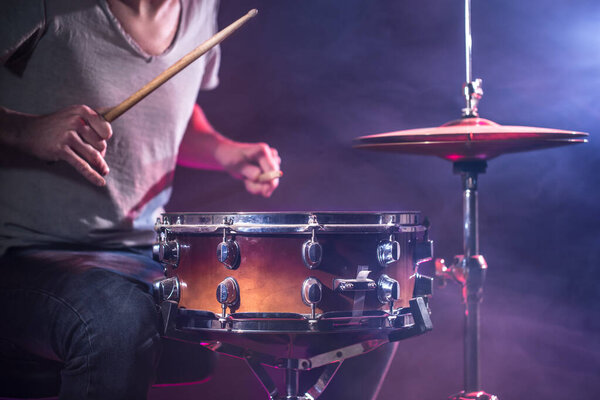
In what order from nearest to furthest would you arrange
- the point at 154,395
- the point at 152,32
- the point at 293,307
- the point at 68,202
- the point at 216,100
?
1. the point at 293,307
2. the point at 68,202
3. the point at 152,32
4. the point at 154,395
5. the point at 216,100

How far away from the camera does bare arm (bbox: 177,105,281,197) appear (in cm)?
188

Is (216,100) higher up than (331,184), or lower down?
higher up

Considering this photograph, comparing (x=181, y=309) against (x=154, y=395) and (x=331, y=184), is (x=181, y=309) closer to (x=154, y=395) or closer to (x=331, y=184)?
(x=154, y=395)

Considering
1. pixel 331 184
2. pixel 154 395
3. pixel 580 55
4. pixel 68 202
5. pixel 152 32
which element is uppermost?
pixel 580 55

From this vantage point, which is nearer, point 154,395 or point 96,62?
point 96,62

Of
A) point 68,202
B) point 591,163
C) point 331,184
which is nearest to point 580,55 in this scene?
point 591,163

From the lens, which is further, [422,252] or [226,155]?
[226,155]

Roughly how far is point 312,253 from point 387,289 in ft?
0.63

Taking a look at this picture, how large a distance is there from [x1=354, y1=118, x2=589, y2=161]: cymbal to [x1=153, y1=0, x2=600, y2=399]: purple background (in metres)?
0.61

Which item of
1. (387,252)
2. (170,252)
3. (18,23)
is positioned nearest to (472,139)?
(387,252)

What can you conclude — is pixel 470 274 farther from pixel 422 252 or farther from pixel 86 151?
pixel 86 151

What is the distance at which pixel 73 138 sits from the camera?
4.70 ft

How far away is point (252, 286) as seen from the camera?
128cm

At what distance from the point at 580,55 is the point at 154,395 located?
1.84 meters
